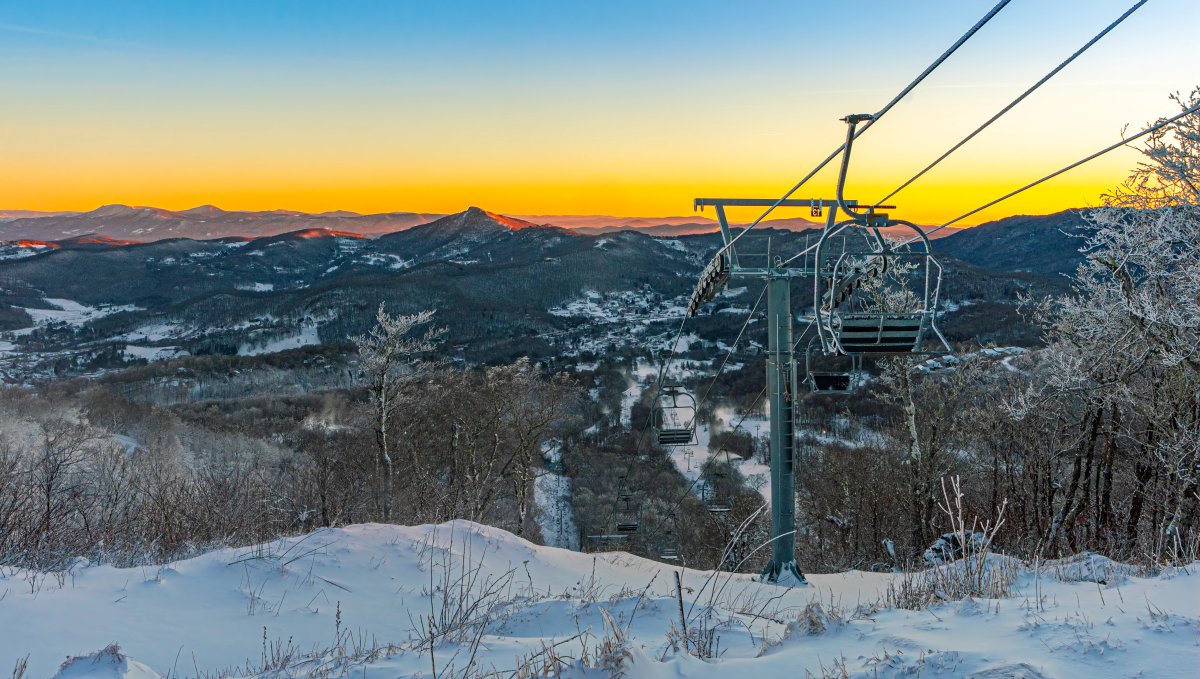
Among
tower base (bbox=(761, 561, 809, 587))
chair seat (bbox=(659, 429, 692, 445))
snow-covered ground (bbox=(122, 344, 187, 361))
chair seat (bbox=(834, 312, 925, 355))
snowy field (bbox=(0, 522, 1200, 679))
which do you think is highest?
chair seat (bbox=(834, 312, 925, 355))

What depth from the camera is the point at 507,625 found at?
4266mm

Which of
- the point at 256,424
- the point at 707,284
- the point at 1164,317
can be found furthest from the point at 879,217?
the point at 256,424

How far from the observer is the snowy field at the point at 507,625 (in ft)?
9.19

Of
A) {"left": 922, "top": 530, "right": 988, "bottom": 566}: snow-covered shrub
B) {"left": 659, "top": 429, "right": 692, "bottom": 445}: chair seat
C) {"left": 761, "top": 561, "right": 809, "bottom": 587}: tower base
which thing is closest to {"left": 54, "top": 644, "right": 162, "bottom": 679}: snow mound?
{"left": 922, "top": 530, "right": 988, "bottom": 566}: snow-covered shrub

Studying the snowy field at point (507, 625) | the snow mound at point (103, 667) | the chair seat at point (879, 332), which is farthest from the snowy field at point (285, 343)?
the snow mound at point (103, 667)

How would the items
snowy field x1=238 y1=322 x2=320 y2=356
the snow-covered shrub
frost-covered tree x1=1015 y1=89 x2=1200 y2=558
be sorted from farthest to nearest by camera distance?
snowy field x1=238 y1=322 x2=320 y2=356, frost-covered tree x1=1015 y1=89 x2=1200 y2=558, the snow-covered shrub

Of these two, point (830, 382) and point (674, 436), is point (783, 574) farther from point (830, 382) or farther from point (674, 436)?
point (674, 436)

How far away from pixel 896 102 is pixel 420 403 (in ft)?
87.7

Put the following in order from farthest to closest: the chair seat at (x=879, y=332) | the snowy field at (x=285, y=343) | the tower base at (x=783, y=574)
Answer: the snowy field at (x=285, y=343), the tower base at (x=783, y=574), the chair seat at (x=879, y=332)

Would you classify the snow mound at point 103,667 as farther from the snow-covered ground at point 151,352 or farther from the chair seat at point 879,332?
the snow-covered ground at point 151,352

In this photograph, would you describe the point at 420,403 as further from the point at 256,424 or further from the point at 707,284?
the point at 256,424

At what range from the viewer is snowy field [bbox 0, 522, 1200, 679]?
280 centimetres

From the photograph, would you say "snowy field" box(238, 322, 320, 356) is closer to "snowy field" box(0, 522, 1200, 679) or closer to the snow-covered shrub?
"snowy field" box(0, 522, 1200, 679)

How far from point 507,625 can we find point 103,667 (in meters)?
2.09
